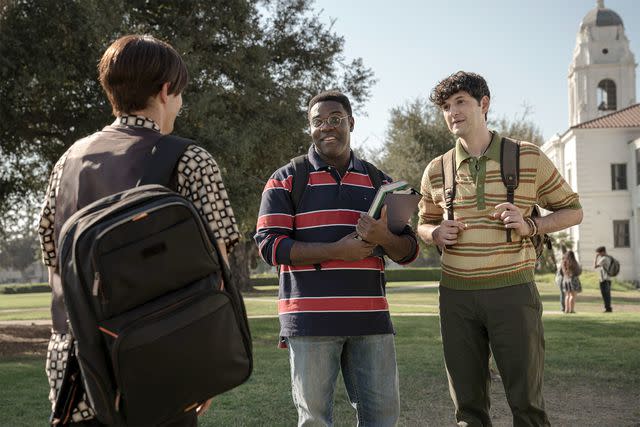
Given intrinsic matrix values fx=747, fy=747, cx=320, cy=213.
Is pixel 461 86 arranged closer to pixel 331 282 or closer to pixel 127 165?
pixel 331 282

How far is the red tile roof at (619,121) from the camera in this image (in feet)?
144

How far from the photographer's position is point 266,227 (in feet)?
12.5

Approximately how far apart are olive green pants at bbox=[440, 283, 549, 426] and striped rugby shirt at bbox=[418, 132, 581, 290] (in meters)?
0.08

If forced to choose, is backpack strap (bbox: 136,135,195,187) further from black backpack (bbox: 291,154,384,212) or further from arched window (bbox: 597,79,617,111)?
arched window (bbox: 597,79,617,111)

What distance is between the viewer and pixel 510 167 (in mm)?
4094

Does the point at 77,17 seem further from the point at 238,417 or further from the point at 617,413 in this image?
the point at 617,413

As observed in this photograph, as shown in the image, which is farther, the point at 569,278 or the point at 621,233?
the point at 621,233

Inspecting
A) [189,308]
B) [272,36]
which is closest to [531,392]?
[189,308]

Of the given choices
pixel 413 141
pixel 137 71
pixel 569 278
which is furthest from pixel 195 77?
pixel 413 141

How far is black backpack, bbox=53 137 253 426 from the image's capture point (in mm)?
2250

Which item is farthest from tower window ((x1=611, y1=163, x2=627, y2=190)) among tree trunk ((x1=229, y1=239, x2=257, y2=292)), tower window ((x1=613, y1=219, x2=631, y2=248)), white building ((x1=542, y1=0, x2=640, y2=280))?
tree trunk ((x1=229, y1=239, x2=257, y2=292))

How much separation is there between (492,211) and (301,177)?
1069 mm

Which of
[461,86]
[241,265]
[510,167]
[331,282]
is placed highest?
[461,86]

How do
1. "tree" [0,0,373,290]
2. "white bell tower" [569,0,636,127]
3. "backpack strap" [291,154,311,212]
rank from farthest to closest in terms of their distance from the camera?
"white bell tower" [569,0,636,127]
"tree" [0,0,373,290]
"backpack strap" [291,154,311,212]
